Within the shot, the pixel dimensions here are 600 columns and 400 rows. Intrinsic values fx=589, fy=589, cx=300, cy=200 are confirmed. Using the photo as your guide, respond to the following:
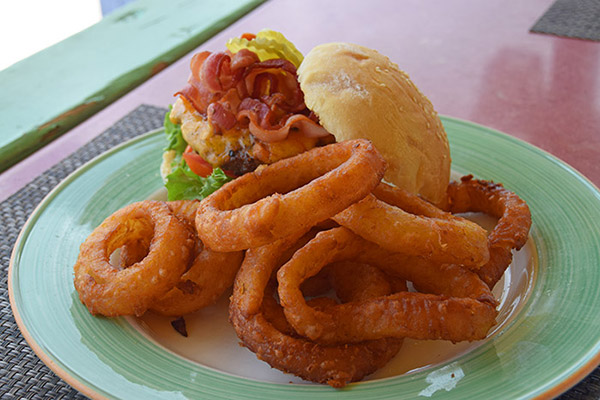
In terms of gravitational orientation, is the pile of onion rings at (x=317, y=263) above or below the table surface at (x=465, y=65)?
above

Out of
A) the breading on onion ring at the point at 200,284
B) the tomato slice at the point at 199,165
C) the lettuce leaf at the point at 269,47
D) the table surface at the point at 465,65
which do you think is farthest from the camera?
the table surface at the point at 465,65

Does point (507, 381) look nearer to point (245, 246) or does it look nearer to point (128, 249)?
point (245, 246)

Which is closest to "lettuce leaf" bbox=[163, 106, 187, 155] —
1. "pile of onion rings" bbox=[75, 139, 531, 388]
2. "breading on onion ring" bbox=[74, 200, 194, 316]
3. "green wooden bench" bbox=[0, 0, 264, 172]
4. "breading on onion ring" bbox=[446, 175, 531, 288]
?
"pile of onion rings" bbox=[75, 139, 531, 388]

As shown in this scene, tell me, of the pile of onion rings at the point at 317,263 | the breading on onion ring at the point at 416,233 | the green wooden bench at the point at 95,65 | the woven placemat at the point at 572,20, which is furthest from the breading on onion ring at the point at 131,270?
the woven placemat at the point at 572,20

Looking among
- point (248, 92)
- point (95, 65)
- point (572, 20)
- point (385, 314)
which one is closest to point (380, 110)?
point (248, 92)

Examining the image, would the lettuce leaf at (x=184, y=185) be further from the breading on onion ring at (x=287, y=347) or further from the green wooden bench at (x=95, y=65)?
the green wooden bench at (x=95, y=65)

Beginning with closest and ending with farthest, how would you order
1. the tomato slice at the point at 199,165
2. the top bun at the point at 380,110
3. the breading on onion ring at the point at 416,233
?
1. the breading on onion ring at the point at 416,233
2. the top bun at the point at 380,110
3. the tomato slice at the point at 199,165

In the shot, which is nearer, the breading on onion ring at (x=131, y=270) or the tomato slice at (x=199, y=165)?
the breading on onion ring at (x=131, y=270)

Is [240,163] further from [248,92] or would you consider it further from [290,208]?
[290,208]

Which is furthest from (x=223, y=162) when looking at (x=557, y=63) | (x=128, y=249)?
(x=557, y=63)
